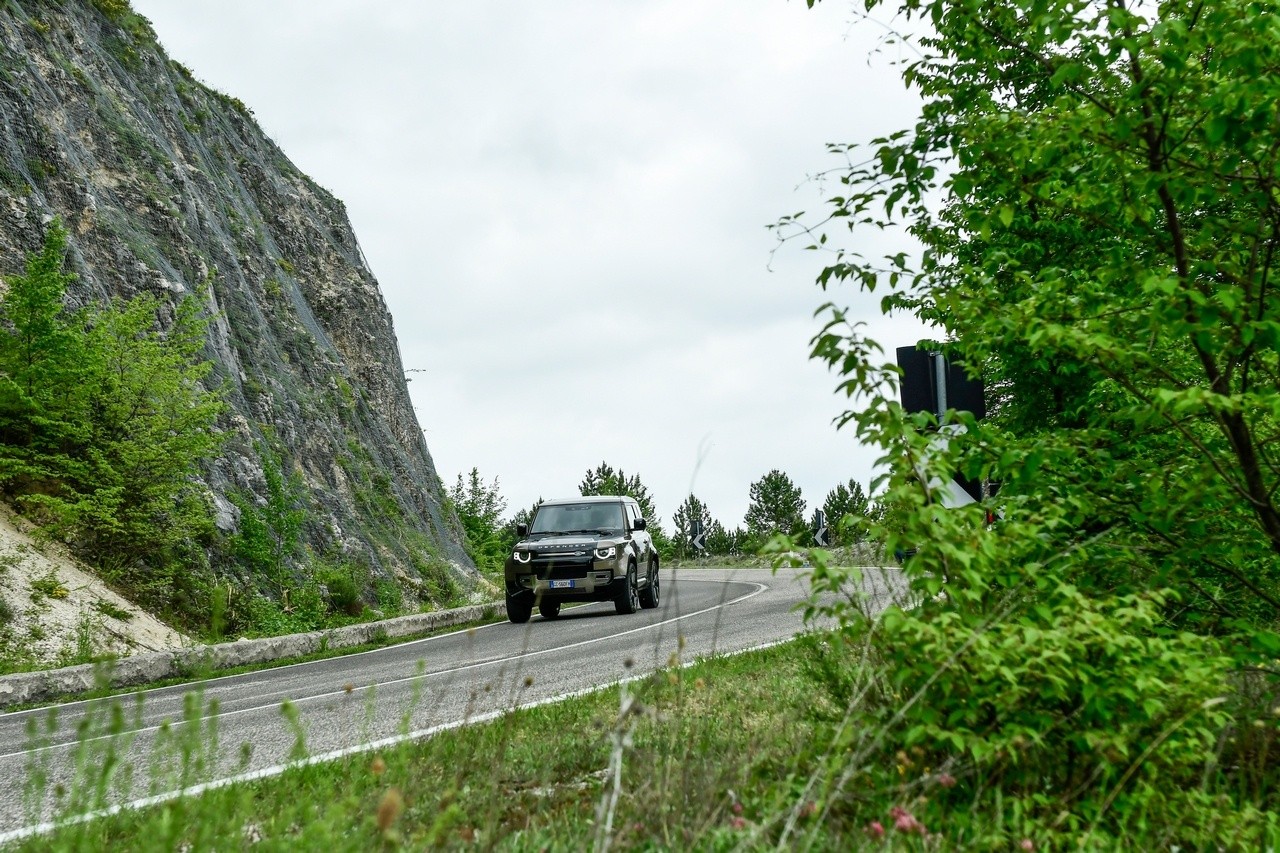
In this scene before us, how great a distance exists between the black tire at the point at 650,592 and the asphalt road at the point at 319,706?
2091mm

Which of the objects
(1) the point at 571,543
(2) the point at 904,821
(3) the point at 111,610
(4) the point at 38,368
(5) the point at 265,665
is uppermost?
(4) the point at 38,368

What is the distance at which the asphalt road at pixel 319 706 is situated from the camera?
3463 mm

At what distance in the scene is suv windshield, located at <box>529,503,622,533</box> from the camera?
18.5m

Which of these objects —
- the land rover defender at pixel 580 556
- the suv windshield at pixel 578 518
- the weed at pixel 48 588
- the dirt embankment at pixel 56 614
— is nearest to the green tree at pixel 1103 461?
the dirt embankment at pixel 56 614

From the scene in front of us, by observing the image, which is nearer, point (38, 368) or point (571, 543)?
point (38, 368)

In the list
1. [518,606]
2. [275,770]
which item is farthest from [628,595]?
[275,770]

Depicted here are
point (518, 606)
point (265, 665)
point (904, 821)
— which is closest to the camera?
point (904, 821)

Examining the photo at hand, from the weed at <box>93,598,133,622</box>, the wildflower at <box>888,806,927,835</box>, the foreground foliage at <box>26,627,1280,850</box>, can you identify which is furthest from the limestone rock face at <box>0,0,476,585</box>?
the wildflower at <box>888,806,927,835</box>

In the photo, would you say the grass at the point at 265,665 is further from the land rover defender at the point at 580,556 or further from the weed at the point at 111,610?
the weed at the point at 111,610

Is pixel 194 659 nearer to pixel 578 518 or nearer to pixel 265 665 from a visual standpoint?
pixel 265 665

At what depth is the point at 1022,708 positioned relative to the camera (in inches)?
146

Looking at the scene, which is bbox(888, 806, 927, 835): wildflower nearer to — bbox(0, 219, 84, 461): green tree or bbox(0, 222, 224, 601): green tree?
bbox(0, 222, 224, 601): green tree

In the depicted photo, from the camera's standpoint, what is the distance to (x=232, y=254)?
28.2 meters

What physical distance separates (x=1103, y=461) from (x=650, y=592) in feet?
51.1
